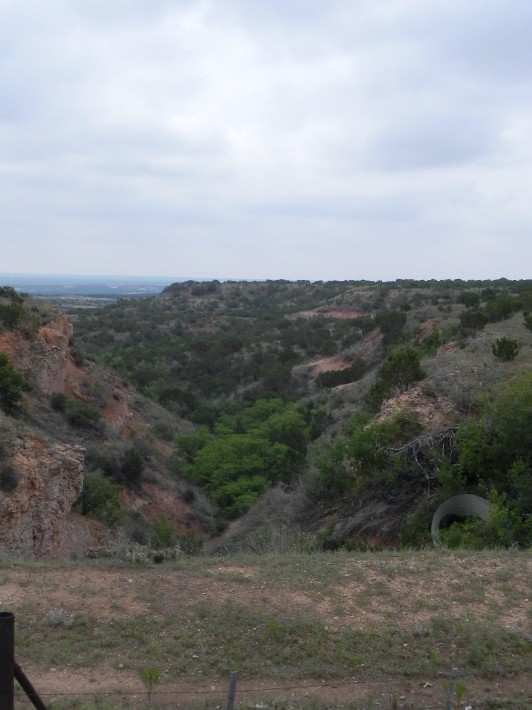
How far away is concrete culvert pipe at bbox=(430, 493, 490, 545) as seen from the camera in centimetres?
1036

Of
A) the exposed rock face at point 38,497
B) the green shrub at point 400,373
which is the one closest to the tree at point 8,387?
the exposed rock face at point 38,497

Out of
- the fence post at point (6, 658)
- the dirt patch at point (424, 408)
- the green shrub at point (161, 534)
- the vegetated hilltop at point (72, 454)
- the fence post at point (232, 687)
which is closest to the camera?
the fence post at point (6, 658)

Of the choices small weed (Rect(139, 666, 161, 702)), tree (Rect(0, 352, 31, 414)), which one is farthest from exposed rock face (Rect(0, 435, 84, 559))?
small weed (Rect(139, 666, 161, 702))

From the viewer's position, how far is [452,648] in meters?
5.81

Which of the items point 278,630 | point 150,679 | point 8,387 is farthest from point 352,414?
point 150,679

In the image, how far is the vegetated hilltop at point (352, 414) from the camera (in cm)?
1116

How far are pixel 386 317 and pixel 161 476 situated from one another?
20.8 m

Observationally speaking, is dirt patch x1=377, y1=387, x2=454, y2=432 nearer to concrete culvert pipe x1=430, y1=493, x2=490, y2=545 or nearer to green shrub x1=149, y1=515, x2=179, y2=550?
concrete culvert pipe x1=430, y1=493, x2=490, y2=545

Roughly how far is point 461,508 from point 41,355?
1467 centimetres

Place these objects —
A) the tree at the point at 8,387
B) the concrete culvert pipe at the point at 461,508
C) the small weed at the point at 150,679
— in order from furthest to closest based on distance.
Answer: the tree at the point at 8,387 < the concrete culvert pipe at the point at 461,508 < the small weed at the point at 150,679

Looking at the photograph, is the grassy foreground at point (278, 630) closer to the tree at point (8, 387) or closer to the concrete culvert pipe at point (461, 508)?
the concrete culvert pipe at point (461, 508)

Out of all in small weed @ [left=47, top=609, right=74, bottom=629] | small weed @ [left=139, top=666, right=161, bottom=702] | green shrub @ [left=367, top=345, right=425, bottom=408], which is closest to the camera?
small weed @ [left=139, top=666, right=161, bottom=702]

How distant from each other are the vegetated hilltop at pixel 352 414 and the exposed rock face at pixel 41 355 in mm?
4987

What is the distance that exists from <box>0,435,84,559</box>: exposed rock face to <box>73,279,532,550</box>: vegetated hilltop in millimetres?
3538
